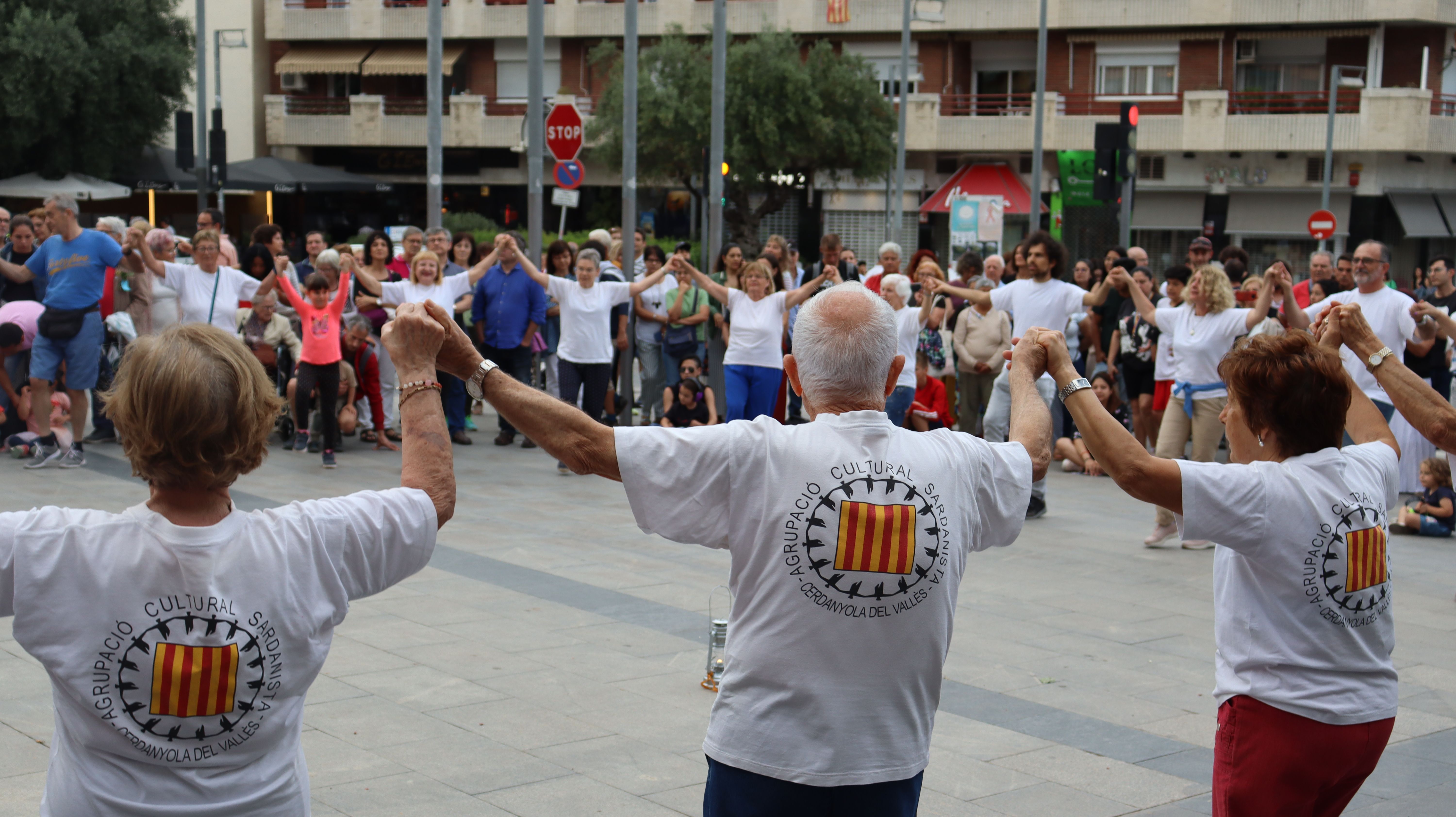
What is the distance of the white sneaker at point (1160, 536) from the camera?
9344mm

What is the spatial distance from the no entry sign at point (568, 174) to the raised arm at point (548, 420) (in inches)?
536

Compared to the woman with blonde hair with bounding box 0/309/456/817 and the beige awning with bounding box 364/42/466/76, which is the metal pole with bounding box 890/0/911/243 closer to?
the beige awning with bounding box 364/42/466/76

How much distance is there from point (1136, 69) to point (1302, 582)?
122 ft

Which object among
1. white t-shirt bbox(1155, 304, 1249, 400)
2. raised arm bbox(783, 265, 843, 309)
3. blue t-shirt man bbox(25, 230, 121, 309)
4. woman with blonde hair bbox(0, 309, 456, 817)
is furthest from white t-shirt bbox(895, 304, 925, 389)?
woman with blonde hair bbox(0, 309, 456, 817)

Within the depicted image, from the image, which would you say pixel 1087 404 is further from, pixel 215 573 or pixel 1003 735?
pixel 1003 735

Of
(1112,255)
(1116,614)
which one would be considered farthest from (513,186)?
(1116,614)

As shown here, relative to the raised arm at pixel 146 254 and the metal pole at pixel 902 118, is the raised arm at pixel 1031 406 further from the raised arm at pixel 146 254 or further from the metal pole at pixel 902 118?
the metal pole at pixel 902 118

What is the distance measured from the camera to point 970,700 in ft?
18.9

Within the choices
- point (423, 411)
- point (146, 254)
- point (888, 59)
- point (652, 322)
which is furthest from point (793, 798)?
point (888, 59)

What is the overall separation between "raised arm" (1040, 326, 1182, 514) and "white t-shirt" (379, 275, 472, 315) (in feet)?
29.4

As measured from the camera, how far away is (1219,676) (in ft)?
11.0

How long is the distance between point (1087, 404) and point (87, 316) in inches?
385

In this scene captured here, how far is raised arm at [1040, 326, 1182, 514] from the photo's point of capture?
3.17m

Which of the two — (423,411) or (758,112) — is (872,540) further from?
(758,112)
